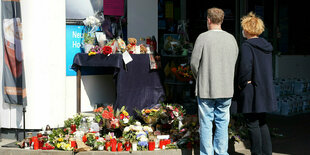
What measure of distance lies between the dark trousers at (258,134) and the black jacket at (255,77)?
0.15m

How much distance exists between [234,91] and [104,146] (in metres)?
1.91

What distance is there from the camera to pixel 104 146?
20.1 ft

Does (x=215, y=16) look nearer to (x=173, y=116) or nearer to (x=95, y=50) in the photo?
(x=173, y=116)

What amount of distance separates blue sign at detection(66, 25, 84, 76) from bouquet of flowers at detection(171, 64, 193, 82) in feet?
5.59

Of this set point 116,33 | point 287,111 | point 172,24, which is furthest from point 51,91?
point 287,111

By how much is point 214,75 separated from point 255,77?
23.7 inches

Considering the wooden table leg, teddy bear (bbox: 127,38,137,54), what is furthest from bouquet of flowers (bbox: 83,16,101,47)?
teddy bear (bbox: 127,38,137,54)

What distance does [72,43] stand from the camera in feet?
24.5

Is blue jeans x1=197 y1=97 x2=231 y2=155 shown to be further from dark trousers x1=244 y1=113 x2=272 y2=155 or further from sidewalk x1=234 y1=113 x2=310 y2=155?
sidewalk x1=234 y1=113 x2=310 y2=155

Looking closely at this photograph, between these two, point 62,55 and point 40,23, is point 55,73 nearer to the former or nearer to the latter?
point 62,55

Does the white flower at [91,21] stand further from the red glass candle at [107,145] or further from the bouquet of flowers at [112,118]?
the red glass candle at [107,145]

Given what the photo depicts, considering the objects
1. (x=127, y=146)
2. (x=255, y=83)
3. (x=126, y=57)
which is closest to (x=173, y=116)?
(x=127, y=146)


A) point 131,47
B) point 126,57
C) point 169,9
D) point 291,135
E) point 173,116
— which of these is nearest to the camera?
point 173,116

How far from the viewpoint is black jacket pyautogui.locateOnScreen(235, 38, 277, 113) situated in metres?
5.48
